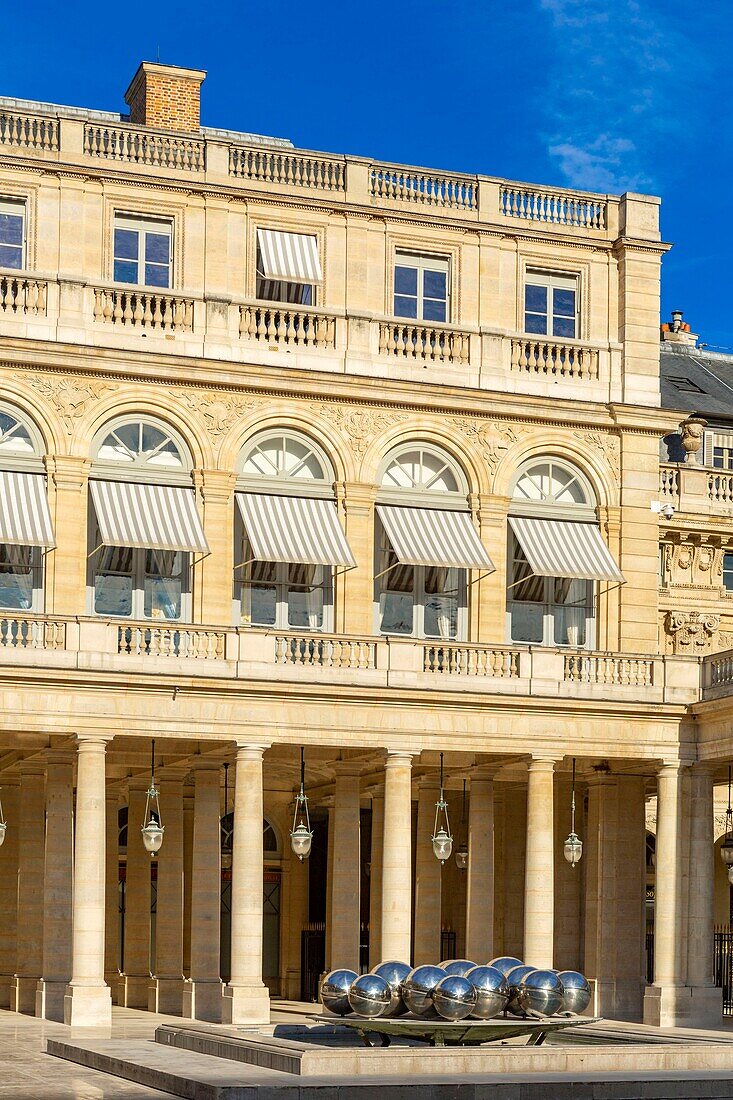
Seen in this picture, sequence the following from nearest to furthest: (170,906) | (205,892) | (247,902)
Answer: (247,902), (205,892), (170,906)

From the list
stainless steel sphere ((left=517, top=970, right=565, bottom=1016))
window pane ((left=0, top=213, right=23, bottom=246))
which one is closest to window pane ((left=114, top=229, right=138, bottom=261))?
window pane ((left=0, top=213, right=23, bottom=246))

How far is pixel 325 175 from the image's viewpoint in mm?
49531

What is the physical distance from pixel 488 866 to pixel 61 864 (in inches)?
375

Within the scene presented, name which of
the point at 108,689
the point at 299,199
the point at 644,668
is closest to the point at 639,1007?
the point at 644,668

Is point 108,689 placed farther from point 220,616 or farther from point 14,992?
point 14,992

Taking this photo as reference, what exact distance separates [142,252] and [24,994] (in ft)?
52.6

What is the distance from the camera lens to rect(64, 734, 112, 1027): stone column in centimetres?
4272

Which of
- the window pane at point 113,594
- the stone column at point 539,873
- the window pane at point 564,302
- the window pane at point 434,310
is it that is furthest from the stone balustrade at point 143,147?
the stone column at point 539,873

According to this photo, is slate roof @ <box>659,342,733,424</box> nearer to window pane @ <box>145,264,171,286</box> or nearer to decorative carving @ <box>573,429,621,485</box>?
decorative carving @ <box>573,429,621,485</box>

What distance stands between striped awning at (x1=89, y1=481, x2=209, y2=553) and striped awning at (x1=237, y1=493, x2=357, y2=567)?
118 cm

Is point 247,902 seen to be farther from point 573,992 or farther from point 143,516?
point 573,992

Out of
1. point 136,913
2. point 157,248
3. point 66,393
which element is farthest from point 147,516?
point 136,913

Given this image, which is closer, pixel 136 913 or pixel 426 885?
pixel 426 885

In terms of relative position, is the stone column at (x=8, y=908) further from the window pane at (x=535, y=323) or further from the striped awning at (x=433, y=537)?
the window pane at (x=535, y=323)
